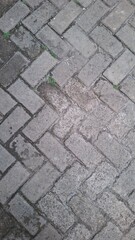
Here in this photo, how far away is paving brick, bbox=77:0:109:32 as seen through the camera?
3666 mm

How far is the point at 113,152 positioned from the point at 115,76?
73 cm

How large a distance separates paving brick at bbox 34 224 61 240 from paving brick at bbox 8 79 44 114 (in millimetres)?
1051

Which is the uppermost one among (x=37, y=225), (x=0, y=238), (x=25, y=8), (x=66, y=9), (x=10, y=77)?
(x=66, y=9)

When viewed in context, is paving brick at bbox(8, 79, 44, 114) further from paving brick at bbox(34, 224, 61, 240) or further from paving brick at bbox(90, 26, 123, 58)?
paving brick at bbox(34, 224, 61, 240)

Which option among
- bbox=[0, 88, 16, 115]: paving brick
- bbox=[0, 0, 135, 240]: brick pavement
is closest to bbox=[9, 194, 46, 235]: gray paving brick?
bbox=[0, 0, 135, 240]: brick pavement

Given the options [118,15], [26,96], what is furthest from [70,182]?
[118,15]

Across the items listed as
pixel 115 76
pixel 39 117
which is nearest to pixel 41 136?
pixel 39 117

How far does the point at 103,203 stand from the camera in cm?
329

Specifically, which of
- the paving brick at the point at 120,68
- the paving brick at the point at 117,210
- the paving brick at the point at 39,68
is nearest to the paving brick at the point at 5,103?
the paving brick at the point at 39,68

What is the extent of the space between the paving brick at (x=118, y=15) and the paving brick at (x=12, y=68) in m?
0.90

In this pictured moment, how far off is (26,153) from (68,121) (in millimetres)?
484

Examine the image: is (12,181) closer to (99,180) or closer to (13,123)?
(13,123)

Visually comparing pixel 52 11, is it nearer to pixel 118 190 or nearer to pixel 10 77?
pixel 10 77

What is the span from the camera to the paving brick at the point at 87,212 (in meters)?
3.25
